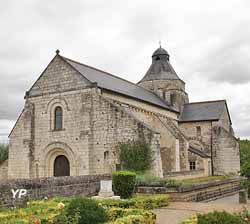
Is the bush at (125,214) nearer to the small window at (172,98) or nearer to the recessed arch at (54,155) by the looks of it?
the recessed arch at (54,155)

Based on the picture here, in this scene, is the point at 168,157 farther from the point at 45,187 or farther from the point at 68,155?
the point at 45,187

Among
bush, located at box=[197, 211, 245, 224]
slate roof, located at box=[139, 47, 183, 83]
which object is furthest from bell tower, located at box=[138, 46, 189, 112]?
bush, located at box=[197, 211, 245, 224]

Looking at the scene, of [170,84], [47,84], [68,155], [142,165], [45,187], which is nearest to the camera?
[45,187]

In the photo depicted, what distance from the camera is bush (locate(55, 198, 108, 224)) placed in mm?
6589

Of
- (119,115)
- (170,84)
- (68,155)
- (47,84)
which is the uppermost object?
(170,84)

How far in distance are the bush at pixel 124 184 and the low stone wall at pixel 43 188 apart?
1.65 metres

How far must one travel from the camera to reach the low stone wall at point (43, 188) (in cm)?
1061

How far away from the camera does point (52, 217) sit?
23.7ft

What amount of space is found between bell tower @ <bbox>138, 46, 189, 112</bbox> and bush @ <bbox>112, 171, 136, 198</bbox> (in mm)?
23068

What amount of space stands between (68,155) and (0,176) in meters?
7.46

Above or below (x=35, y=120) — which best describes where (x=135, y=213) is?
below

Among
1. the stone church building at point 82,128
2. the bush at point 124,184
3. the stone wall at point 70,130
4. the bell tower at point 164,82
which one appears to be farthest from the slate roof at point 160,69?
the bush at point 124,184

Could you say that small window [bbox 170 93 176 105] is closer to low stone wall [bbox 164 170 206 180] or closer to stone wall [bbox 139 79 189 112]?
stone wall [bbox 139 79 189 112]

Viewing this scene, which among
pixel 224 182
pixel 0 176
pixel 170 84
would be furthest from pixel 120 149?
pixel 170 84
